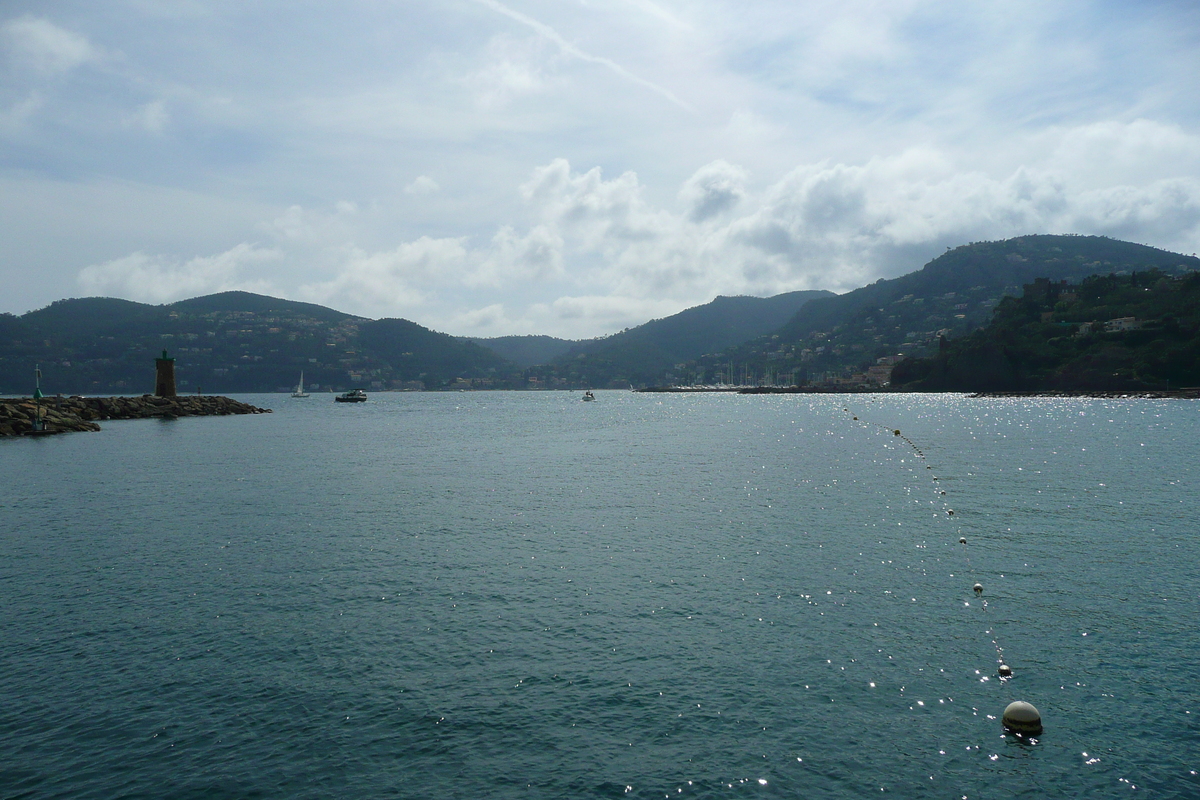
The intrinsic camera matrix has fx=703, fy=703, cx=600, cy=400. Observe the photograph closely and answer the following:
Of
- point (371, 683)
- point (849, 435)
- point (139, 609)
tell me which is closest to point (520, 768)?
point (371, 683)

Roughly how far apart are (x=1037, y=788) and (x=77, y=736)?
51.2 ft

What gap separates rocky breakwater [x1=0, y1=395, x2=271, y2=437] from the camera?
264 feet

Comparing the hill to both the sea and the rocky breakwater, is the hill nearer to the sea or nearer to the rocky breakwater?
the sea

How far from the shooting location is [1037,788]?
1052 centimetres

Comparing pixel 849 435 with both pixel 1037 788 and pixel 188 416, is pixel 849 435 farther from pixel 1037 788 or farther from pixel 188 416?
pixel 188 416

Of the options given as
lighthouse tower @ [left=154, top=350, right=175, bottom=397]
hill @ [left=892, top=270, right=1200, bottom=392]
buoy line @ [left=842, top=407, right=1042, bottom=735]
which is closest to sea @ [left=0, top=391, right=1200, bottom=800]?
buoy line @ [left=842, top=407, right=1042, bottom=735]

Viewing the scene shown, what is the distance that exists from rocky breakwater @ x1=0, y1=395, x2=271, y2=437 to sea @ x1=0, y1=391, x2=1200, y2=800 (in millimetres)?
57477

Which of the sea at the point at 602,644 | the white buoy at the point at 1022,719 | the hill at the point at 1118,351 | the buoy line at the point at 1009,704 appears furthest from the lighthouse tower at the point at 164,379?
the hill at the point at 1118,351

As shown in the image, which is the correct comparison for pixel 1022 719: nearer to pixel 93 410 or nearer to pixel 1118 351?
pixel 93 410

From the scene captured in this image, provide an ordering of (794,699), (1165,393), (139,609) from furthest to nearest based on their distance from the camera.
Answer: (1165,393)
(139,609)
(794,699)

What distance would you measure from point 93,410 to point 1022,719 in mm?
125859

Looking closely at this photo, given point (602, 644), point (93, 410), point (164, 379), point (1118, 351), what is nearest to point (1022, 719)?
point (602, 644)

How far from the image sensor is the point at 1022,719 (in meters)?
12.0

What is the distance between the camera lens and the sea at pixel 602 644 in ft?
36.2
